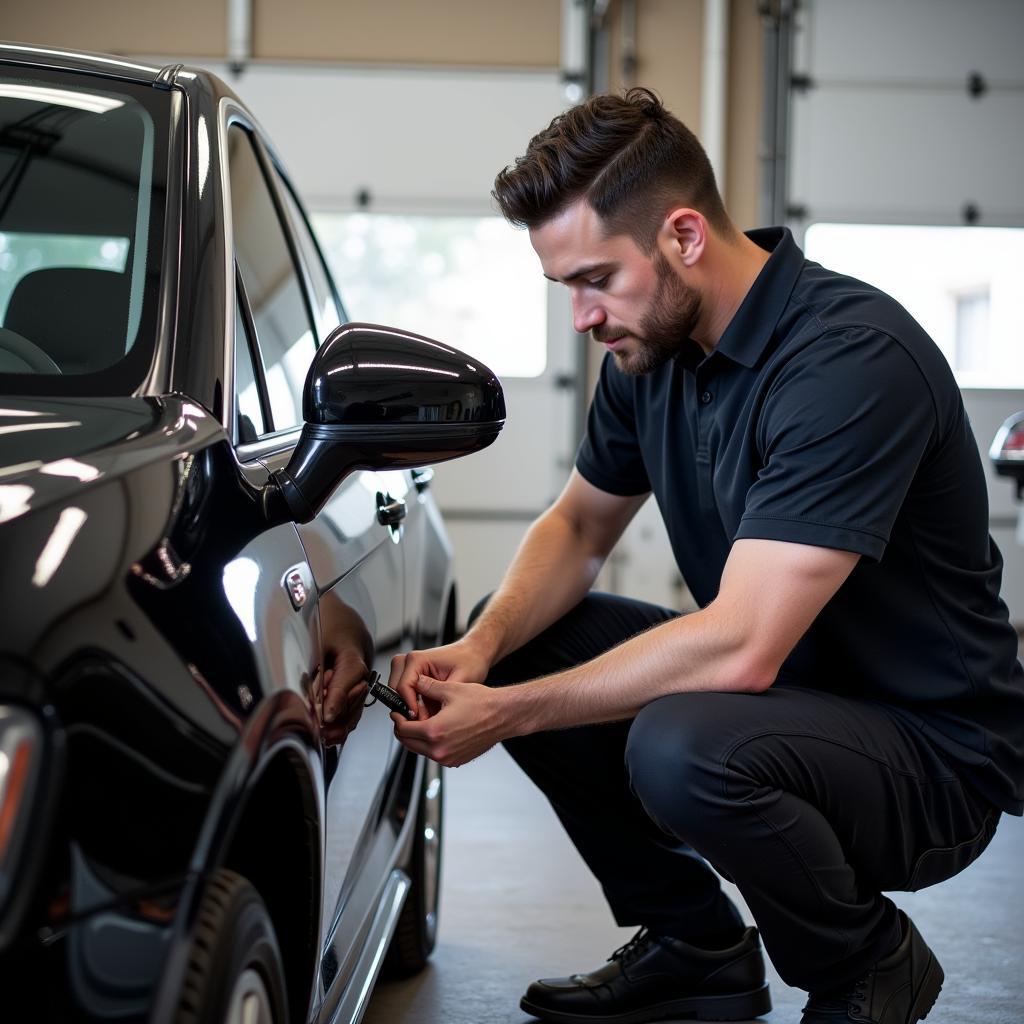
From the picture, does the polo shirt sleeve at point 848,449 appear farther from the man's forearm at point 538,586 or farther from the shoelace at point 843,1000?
the shoelace at point 843,1000

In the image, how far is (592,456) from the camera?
96.4 inches

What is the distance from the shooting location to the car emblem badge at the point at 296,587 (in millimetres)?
1199

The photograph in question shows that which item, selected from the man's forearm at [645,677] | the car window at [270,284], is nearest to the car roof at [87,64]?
the car window at [270,284]

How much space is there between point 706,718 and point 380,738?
43cm

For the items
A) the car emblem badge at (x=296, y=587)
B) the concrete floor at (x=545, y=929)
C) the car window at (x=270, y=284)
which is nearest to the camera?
the car emblem badge at (x=296, y=587)

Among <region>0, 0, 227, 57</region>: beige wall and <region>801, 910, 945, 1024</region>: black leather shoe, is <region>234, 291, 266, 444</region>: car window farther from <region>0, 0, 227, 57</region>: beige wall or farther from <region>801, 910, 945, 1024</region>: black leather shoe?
<region>0, 0, 227, 57</region>: beige wall

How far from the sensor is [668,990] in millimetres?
2199

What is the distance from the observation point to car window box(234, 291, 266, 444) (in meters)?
1.39

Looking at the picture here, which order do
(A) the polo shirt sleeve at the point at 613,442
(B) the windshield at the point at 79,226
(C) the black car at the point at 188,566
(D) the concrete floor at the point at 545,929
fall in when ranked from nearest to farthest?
1. (C) the black car at the point at 188,566
2. (B) the windshield at the point at 79,226
3. (D) the concrete floor at the point at 545,929
4. (A) the polo shirt sleeve at the point at 613,442

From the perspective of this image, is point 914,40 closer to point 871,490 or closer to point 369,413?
point 871,490

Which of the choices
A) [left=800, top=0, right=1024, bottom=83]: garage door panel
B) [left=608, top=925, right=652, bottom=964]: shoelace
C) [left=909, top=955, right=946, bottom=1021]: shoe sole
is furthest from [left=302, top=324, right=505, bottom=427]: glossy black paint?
[left=800, top=0, right=1024, bottom=83]: garage door panel

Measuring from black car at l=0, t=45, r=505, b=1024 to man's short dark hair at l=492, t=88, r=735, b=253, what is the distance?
0.41m

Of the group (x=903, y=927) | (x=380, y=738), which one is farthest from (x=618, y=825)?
(x=380, y=738)

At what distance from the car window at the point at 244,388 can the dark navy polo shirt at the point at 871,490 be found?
680 mm
